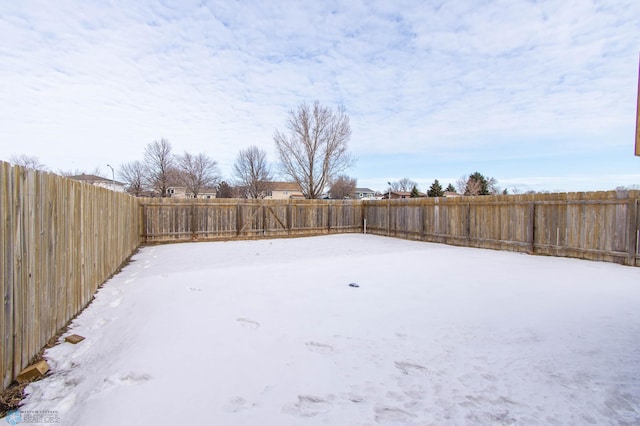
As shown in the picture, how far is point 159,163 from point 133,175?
8647mm

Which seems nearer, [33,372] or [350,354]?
[33,372]

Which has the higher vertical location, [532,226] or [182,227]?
[532,226]

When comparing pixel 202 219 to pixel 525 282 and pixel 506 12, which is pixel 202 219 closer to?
pixel 525 282

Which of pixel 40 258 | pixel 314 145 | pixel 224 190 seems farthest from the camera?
pixel 224 190

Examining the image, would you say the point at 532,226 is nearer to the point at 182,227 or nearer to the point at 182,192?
the point at 182,227

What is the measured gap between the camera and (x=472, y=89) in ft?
40.8

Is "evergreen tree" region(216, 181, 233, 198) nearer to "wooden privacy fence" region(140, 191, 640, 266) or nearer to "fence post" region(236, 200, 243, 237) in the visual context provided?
"wooden privacy fence" region(140, 191, 640, 266)

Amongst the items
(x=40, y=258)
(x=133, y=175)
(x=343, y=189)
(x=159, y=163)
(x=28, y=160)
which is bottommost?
(x=40, y=258)

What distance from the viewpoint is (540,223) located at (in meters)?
8.32

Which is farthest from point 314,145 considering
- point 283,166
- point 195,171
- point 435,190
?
point 195,171

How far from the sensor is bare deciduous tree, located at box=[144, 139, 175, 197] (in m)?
35.6

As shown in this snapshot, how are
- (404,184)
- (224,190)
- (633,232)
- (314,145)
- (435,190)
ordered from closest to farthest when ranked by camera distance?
(633,232)
(314,145)
(435,190)
(224,190)
(404,184)

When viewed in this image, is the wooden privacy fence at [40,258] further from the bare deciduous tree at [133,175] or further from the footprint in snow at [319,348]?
the bare deciduous tree at [133,175]

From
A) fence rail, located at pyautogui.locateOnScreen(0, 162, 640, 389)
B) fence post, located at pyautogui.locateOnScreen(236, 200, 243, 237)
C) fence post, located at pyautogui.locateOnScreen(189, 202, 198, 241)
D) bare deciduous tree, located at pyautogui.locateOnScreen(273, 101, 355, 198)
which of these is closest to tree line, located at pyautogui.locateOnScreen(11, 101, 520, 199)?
bare deciduous tree, located at pyautogui.locateOnScreen(273, 101, 355, 198)
